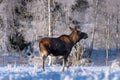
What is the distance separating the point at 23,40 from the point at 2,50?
2528mm

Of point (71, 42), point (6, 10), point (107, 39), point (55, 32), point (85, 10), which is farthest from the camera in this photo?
point (107, 39)

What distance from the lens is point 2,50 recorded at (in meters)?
42.4

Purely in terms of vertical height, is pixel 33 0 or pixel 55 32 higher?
pixel 33 0

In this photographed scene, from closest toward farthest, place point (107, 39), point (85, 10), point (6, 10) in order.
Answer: point (6, 10), point (85, 10), point (107, 39)

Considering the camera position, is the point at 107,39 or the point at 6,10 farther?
the point at 107,39

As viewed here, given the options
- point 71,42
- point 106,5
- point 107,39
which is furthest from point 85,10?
point 71,42

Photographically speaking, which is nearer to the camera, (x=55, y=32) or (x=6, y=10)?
(x=6, y=10)

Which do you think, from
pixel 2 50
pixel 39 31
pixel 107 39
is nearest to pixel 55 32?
pixel 39 31

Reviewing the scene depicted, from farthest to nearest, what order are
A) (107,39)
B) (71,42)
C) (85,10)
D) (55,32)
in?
(107,39)
(85,10)
(55,32)
(71,42)

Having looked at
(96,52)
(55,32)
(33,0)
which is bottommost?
(96,52)

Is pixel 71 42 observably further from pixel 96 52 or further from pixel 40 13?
pixel 96 52

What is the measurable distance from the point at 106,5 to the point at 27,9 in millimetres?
9205

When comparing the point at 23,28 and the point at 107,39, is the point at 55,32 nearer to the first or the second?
the point at 23,28

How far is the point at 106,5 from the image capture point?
49312mm
